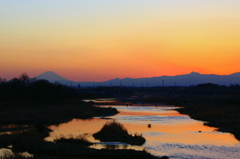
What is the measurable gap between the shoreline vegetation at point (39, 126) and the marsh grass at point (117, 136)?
3.41m

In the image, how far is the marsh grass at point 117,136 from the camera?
87.3ft

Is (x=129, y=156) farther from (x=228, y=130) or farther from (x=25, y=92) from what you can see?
(x=25, y=92)

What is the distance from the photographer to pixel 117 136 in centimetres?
2806

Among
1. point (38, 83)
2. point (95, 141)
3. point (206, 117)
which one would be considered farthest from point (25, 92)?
point (95, 141)

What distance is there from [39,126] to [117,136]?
29.8 feet

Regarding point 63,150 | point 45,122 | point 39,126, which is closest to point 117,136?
point 63,150

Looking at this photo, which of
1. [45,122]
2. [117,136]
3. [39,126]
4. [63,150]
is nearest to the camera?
[63,150]

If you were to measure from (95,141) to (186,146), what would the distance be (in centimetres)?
739

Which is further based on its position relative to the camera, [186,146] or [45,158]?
[186,146]

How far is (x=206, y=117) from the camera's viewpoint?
49.3 m

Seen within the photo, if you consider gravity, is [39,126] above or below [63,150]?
above

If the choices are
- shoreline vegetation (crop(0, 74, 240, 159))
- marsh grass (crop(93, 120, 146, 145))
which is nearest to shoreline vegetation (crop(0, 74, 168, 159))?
shoreline vegetation (crop(0, 74, 240, 159))

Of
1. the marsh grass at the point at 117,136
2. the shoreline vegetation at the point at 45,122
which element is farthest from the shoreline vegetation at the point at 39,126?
the marsh grass at the point at 117,136

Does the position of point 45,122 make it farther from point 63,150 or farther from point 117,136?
point 63,150
